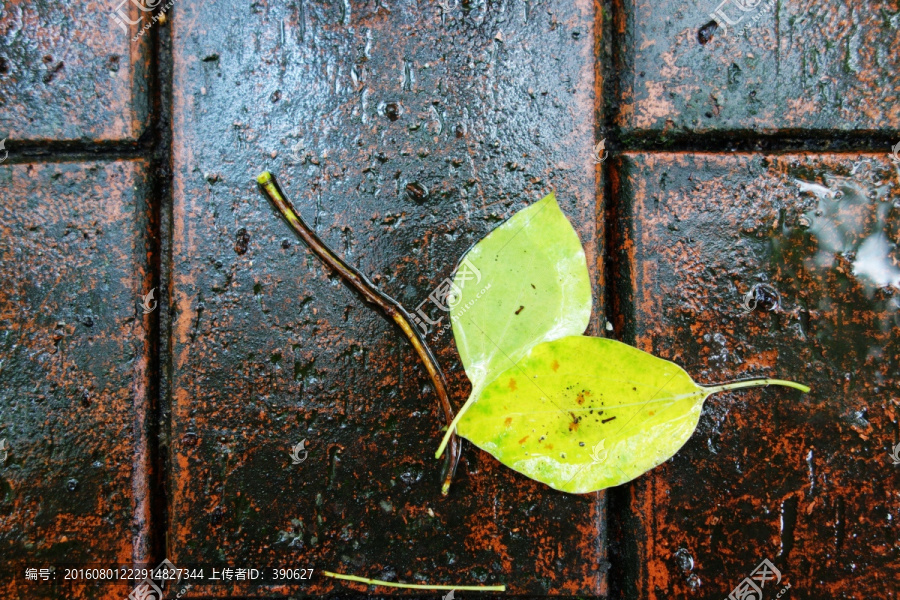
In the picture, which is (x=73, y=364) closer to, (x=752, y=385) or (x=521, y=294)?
(x=521, y=294)

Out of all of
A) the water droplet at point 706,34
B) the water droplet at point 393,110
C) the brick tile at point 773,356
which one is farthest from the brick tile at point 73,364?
the water droplet at point 706,34

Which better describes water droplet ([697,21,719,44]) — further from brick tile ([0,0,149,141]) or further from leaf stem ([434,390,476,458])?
brick tile ([0,0,149,141])

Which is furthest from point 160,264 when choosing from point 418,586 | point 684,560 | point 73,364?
point 684,560

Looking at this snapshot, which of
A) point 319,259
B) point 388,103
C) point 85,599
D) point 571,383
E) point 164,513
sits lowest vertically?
point 85,599

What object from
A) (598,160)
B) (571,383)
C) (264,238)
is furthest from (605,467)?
(264,238)

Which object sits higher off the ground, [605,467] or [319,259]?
[319,259]

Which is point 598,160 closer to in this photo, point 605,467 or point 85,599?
point 605,467

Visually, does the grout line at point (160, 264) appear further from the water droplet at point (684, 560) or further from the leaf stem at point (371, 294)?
the water droplet at point (684, 560)
